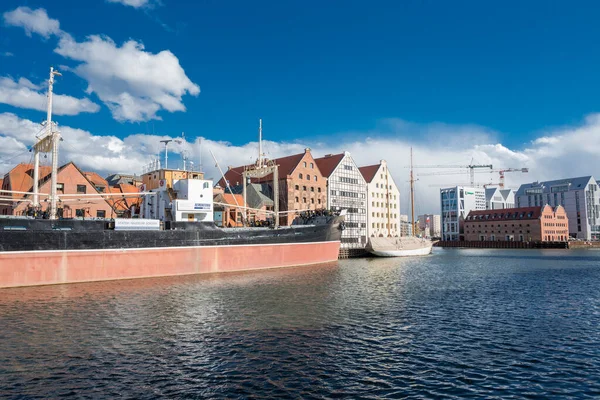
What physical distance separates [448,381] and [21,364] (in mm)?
13855

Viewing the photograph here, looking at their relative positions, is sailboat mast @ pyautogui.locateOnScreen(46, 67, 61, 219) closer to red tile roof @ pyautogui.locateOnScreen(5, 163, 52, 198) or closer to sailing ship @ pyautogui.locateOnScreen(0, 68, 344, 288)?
sailing ship @ pyautogui.locateOnScreen(0, 68, 344, 288)

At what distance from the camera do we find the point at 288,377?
1305cm

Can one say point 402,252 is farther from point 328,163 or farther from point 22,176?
point 22,176

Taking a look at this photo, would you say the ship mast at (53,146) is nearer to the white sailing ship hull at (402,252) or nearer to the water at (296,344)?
the water at (296,344)

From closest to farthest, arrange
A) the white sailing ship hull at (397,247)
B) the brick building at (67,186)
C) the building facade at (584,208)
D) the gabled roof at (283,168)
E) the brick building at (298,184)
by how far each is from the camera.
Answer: the brick building at (67,186) → the white sailing ship hull at (397,247) → the brick building at (298,184) → the gabled roof at (283,168) → the building facade at (584,208)

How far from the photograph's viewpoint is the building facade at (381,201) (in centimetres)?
10244

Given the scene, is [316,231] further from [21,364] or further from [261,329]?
[21,364]

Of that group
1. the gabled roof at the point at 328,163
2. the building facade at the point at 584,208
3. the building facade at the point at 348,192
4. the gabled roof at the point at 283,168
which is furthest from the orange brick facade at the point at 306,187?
the building facade at the point at 584,208

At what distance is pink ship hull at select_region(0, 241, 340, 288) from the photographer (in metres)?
31.8

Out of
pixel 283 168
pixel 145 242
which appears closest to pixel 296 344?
pixel 145 242

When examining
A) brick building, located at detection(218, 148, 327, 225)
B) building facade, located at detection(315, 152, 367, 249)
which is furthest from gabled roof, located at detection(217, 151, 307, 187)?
building facade, located at detection(315, 152, 367, 249)

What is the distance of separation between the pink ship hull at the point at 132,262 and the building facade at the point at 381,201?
53695 mm

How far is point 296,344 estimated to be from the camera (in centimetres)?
1650

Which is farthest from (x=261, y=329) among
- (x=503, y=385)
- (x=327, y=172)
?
(x=327, y=172)
